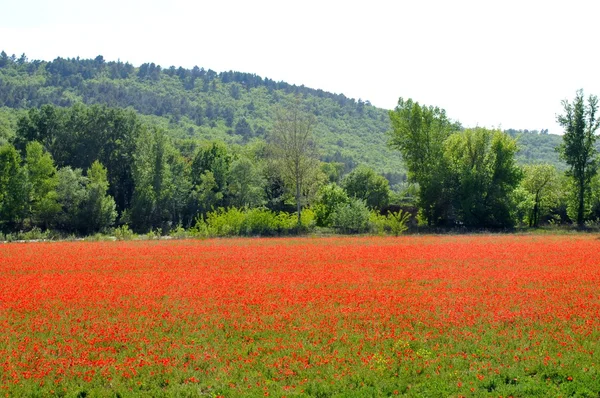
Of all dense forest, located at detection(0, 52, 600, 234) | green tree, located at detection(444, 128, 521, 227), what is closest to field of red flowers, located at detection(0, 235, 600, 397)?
dense forest, located at detection(0, 52, 600, 234)

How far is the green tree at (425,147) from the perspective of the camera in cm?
6266

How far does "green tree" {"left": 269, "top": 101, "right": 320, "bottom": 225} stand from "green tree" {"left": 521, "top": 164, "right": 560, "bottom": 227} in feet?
106

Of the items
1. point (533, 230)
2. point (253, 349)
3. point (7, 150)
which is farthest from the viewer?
point (7, 150)

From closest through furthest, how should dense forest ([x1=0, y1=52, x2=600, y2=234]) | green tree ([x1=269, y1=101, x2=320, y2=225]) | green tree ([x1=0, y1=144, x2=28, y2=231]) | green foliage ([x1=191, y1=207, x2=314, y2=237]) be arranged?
1. green foliage ([x1=191, y1=207, x2=314, y2=237])
2. green tree ([x1=269, y1=101, x2=320, y2=225])
3. dense forest ([x1=0, y1=52, x2=600, y2=234])
4. green tree ([x1=0, y1=144, x2=28, y2=231])

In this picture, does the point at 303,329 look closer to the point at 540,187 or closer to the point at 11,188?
the point at 11,188

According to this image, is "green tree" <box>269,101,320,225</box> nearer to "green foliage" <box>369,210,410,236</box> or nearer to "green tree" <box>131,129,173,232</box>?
"green foliage" <box>369,210,410,236</box>

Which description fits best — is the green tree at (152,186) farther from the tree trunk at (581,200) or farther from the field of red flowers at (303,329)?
the tree trunk at (581,200)

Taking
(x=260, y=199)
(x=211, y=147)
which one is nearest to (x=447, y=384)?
(x=260, y=199)

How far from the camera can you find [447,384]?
38.0 ft

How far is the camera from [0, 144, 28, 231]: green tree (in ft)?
196

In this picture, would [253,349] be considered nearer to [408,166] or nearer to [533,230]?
[533,230]

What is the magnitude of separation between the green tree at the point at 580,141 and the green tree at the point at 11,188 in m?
61.4

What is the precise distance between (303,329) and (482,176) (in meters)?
49.9

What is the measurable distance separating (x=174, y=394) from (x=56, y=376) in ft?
10.1
